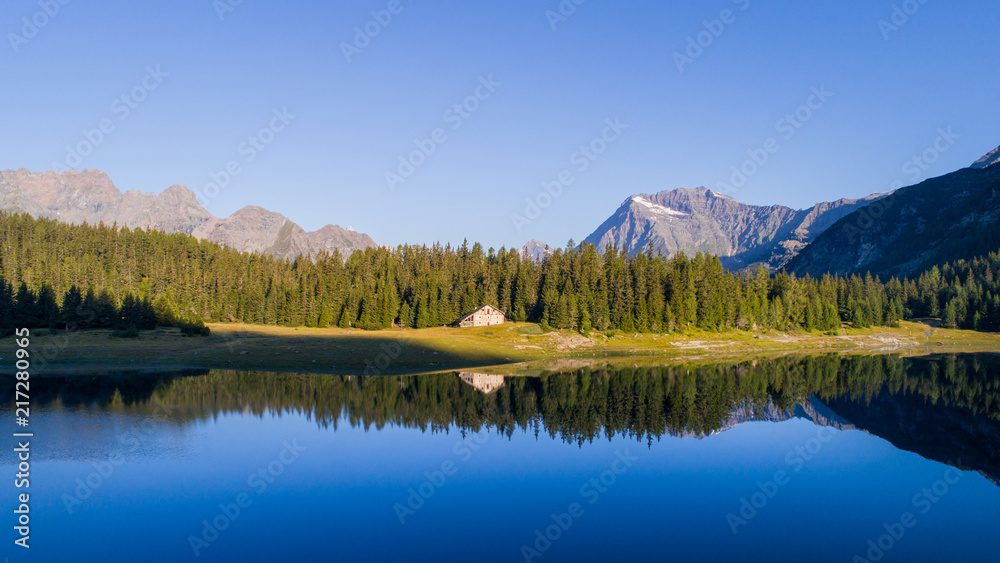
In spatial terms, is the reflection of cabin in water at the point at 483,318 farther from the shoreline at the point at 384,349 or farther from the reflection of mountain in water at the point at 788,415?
the reflection of mountain in water at the point at 788,415

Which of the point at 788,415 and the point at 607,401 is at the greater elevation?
the point at 607,401

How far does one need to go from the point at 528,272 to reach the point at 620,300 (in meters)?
25.9

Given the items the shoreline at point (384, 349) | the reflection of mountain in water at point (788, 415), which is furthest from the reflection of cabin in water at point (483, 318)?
the reflection of mountain in water at point (788, 415)

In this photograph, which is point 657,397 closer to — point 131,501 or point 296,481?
point 296,481

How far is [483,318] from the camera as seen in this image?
125188 millimetres

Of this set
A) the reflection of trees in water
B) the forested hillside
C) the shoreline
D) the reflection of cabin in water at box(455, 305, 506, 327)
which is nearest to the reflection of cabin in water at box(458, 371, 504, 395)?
the reflection of trees in water

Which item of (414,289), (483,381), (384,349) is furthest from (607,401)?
(414,289)

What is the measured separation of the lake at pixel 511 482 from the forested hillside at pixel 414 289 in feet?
189

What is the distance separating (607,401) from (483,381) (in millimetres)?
20148

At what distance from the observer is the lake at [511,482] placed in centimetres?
2275

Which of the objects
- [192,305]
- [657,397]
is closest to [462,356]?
[657,397]

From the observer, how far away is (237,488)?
2961 cm

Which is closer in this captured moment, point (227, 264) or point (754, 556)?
point (754, 556)

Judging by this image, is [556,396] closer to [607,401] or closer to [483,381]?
[607,401]
